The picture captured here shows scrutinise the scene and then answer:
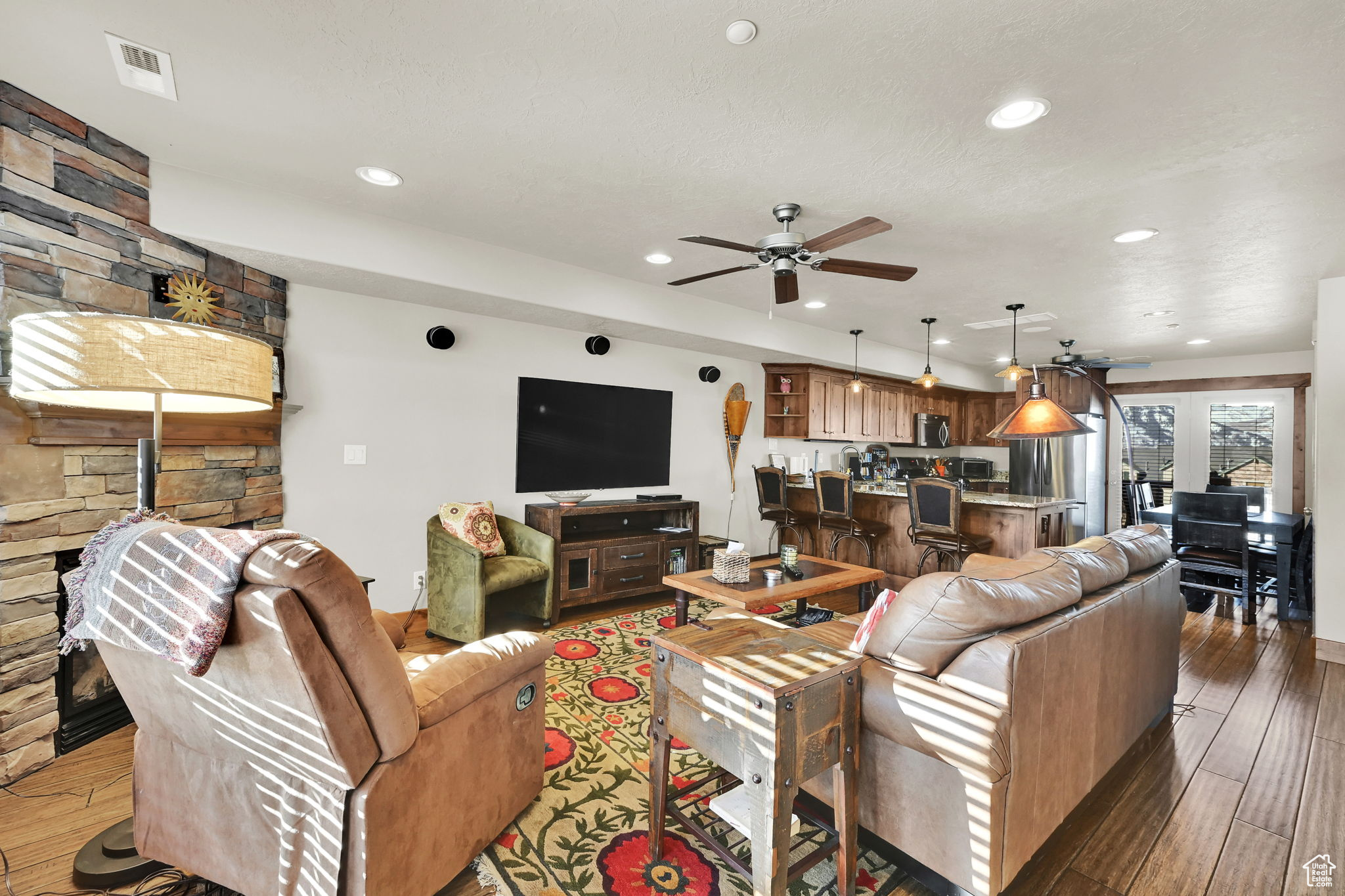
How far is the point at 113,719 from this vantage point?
2514 millimetres

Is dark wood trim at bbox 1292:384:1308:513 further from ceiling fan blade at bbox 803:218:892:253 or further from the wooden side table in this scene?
the wooden side table

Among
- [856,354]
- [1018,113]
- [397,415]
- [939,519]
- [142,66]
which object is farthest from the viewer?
[856,354]

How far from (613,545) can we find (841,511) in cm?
189

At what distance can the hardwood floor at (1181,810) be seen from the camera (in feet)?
5.61

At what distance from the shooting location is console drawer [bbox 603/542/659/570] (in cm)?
436

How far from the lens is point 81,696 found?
2400 mm

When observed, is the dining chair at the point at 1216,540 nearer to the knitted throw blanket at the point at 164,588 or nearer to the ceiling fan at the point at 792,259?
the ceiling fan at the point at 792,259

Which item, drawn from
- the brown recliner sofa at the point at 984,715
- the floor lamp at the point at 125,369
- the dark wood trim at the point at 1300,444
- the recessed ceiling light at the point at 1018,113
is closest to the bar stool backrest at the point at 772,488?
the brown recliner sofa at the point at 984,715

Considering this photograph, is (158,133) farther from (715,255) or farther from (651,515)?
(651,515)

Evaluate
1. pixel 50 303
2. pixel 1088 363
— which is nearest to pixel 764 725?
pixel 50 303

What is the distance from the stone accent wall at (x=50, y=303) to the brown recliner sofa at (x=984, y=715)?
2864 millimetres

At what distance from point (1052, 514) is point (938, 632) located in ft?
13.5

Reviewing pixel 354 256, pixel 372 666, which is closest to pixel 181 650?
pixel 372 666

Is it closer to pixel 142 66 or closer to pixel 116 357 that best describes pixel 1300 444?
pixel 116 357
